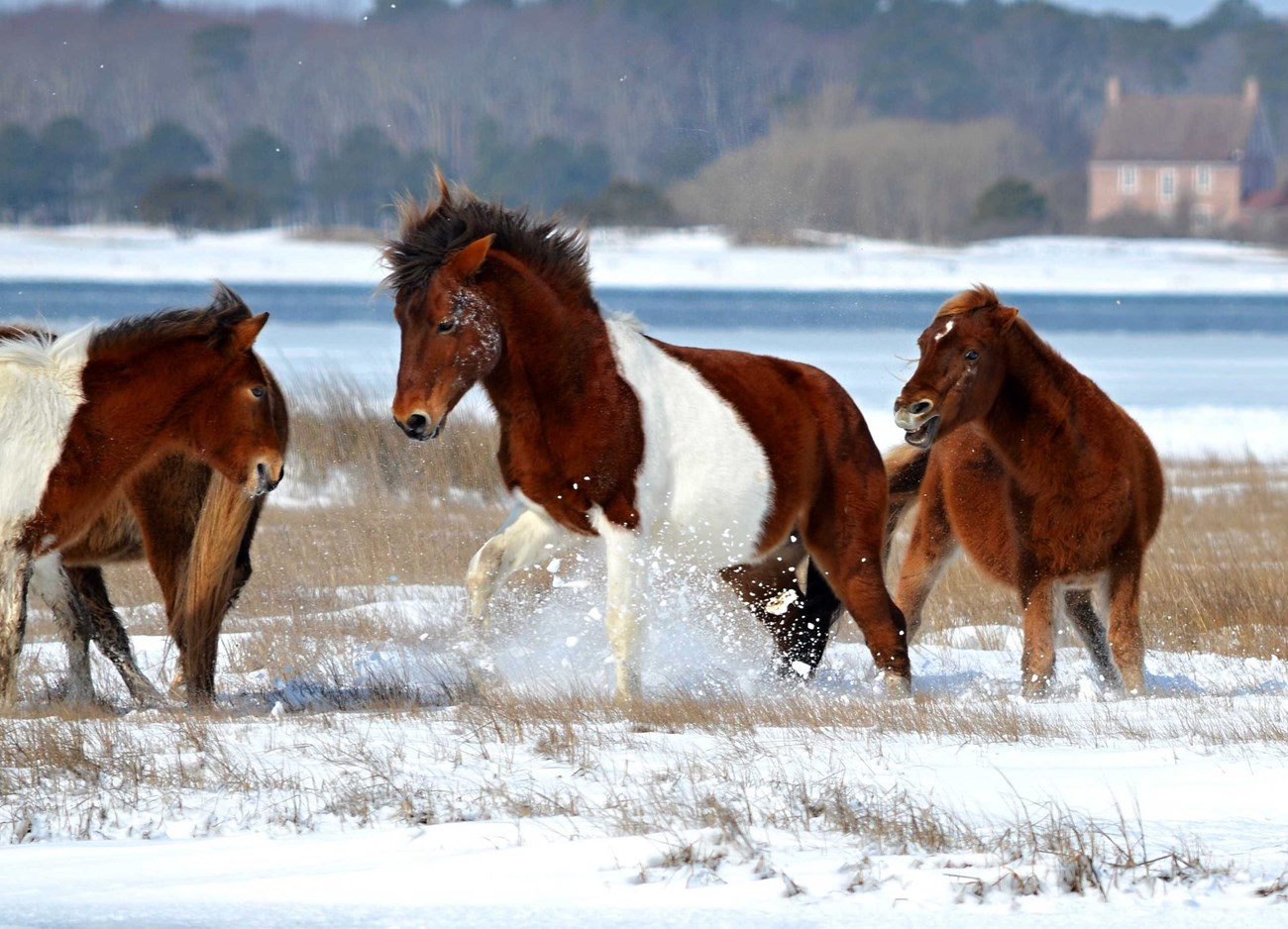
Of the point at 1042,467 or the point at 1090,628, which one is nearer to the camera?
the point at 1042,467

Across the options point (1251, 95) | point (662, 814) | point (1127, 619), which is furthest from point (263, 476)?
point (1251, 95)

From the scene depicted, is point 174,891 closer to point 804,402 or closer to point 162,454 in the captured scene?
point 162,454

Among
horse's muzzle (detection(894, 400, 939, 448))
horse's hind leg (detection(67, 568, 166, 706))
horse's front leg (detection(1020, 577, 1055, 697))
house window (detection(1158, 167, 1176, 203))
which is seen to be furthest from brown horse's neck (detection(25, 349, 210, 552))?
house window (detection(1158, 167, 1176, 203))

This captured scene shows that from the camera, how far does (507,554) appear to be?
616cm

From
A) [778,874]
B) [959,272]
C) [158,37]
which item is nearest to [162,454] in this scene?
[778,874]

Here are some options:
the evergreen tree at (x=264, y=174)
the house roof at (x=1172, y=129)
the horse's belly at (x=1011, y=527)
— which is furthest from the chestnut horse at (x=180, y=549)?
the house roof at (x=1172, y=129)

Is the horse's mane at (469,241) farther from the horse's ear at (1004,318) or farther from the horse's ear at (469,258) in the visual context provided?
the horse's ear at (1004,318)

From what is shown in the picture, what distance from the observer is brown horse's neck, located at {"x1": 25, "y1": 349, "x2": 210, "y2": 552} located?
557 centimetres

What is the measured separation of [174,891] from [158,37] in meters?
77.3

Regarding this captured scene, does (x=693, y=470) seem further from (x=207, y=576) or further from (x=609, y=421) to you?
(x=207, y=576)

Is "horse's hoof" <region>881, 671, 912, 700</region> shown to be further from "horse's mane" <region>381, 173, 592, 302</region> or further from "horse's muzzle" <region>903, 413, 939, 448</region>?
"horse's mane" <region>381, 173, 592, 302</region>

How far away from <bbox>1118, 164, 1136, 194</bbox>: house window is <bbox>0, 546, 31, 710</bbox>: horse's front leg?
Answer: 253ft

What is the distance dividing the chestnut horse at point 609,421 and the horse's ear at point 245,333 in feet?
1.54

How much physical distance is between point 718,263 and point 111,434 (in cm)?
4871
